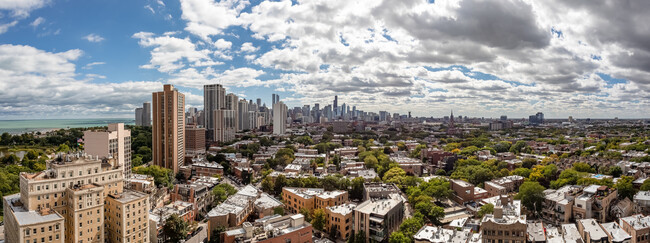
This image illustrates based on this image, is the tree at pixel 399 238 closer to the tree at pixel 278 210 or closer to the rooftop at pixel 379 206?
the rooftop at pixel 379 206

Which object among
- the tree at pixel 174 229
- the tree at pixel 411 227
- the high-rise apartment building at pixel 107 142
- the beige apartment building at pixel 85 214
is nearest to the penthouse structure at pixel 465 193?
the tree at pixel 411 227

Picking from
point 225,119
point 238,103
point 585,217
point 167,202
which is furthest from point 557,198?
point 238,103

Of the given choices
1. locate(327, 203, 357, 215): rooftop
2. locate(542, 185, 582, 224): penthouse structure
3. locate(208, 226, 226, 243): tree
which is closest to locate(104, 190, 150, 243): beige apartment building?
locate(208, 226, 226, 243): tree

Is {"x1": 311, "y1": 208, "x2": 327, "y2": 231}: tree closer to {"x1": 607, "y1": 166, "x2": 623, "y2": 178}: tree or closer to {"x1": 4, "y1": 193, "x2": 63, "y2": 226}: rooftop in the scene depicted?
{"x1": 4, "y1": 193, "x2": 63, "y2": 226}: rooftop

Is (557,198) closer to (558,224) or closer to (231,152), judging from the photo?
(558,224)

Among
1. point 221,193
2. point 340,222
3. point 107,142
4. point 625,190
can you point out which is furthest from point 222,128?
point 625,190
